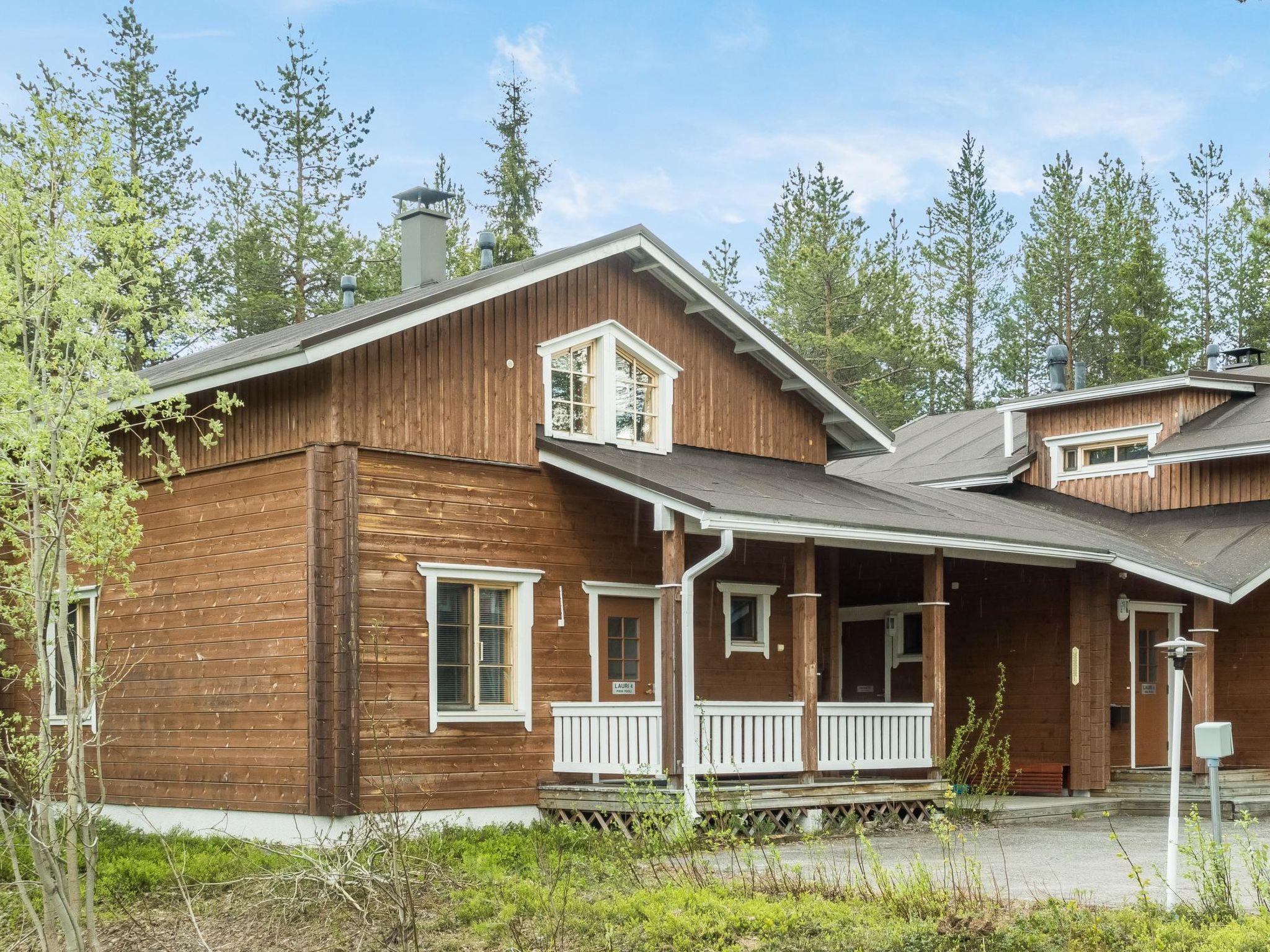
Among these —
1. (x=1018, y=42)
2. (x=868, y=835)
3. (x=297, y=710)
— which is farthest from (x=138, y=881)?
(x=1018, y=42)

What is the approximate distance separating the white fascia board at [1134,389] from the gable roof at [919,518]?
1.66m

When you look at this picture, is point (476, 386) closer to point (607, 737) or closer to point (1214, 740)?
point (607, 737)

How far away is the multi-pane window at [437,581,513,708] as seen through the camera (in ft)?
47.9

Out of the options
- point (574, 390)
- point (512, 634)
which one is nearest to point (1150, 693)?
point (574, 390)

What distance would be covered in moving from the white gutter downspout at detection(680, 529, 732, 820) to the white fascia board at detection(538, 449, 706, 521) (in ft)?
1.37

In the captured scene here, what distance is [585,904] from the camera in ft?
33.3

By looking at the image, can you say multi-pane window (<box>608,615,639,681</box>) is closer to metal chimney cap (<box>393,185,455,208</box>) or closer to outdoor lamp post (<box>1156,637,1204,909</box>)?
metal chimney cap (<box>393,185,455,208</box>)

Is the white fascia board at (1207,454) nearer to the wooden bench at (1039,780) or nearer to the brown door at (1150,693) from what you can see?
the brown door at (1150,693)

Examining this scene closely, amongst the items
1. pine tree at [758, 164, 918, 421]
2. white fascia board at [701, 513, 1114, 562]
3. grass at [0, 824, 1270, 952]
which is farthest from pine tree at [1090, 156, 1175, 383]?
grass at [0, 824, 1270, 952]

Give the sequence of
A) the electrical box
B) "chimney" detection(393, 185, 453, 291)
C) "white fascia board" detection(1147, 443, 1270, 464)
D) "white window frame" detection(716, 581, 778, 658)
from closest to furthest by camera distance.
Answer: the electrical box, "white window frame" detection(716, 581, 778, 658), "chimney" detection(393, 185, 453, 291), "white fascia board" detection(1147, 443, 1270, 464)

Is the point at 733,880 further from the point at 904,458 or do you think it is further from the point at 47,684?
the point at 904,458

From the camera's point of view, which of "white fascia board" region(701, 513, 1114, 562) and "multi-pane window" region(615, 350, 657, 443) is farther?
"multi-pane window" region(615, 350, 657, 443)

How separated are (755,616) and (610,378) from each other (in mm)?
3565

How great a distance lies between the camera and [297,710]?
45.4 ft
